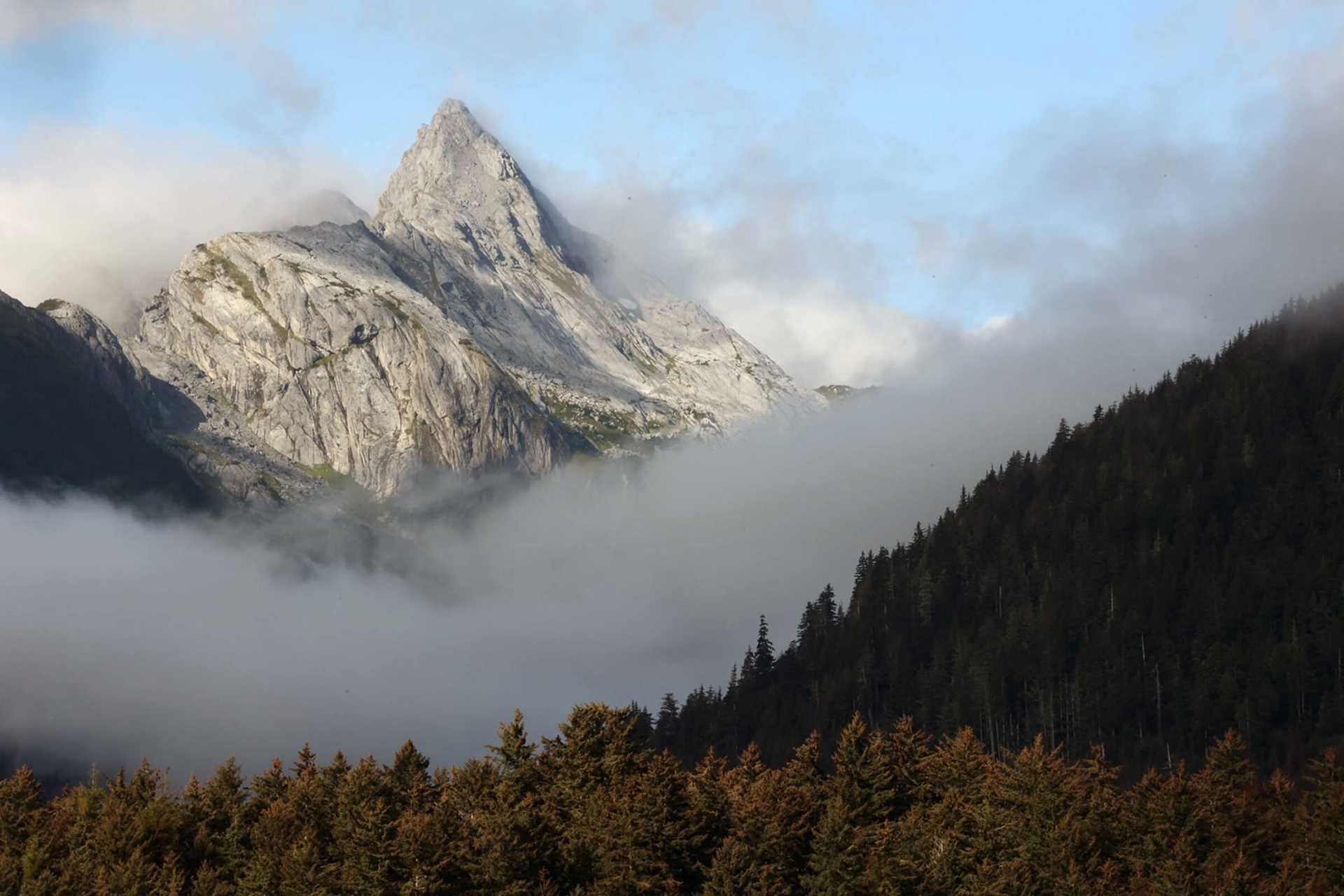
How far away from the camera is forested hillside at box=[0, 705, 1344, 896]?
116m

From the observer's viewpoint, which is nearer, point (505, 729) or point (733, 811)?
point (733, 811)

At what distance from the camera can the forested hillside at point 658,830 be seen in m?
116

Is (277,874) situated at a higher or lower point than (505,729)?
lower

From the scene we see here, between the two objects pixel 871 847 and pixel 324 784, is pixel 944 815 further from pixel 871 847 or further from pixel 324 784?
pixel 324 784

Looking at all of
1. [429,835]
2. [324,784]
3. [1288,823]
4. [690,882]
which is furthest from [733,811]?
[1288,823]

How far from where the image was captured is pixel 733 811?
5007 inches

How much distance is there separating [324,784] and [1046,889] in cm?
5546

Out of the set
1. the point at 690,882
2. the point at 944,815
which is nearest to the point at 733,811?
the point at 690,882

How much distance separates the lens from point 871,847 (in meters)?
123

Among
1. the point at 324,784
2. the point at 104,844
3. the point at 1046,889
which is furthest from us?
the point at 324,784

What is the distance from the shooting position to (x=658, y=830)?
397 ft

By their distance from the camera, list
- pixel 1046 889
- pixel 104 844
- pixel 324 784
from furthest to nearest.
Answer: pixel 324 784 → pixel 104 844 → pixel 1046 889

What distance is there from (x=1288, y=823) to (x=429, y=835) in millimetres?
66931

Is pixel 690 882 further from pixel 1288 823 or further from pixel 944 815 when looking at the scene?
pixel 1288 823
